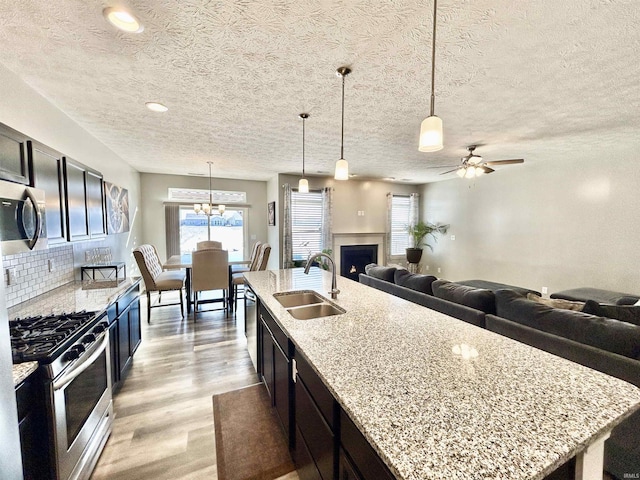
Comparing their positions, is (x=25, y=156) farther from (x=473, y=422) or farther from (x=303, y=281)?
(x=473, y=422)

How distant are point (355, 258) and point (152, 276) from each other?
4.31 metres

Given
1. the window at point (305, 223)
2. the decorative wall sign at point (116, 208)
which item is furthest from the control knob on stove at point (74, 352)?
the window at point (305, 223)

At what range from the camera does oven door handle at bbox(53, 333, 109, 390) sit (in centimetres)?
127

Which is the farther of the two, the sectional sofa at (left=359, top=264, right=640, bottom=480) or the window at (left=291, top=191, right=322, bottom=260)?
the window at (left=291, top=191, right=322, bottom=260)

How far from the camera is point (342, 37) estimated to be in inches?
62.0

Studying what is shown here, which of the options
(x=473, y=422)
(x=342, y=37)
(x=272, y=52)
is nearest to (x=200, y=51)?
(x=272, y=52)

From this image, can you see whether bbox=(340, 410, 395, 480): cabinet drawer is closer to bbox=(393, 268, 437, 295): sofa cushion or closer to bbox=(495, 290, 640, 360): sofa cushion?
bbox=(495, 290, 640, 360): sofa cushion

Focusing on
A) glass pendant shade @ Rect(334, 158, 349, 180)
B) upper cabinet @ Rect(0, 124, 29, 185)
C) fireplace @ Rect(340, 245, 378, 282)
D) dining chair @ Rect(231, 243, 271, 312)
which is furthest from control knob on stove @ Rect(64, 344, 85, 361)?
fireplace @ Rect(340, 245, 378, 282)

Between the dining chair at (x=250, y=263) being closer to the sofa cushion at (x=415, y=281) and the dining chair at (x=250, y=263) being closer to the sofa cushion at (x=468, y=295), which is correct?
the sofa cushion at (x=415, y=281)

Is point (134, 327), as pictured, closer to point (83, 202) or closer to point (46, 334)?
point (83, 202)

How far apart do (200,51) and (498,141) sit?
3.69 m

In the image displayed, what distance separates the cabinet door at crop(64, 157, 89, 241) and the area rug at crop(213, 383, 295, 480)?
6.11 feet

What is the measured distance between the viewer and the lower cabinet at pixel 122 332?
213cm

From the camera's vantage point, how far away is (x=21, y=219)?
1.42m
